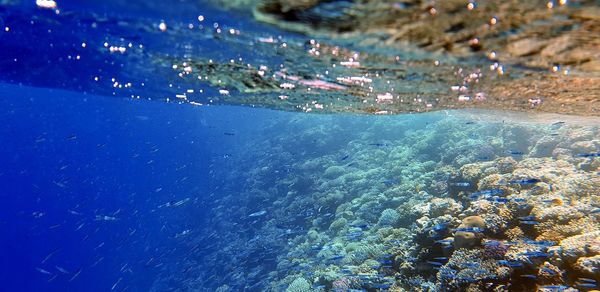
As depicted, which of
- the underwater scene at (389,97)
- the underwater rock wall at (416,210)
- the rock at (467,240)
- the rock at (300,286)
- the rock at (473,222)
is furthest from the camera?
the rock at (300,286)

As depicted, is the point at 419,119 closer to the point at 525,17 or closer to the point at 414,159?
the point at 414,159

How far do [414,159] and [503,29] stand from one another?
17.7 m

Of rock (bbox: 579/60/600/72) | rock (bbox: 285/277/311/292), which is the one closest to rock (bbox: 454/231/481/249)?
rock (bbox: 579/60/600/72)

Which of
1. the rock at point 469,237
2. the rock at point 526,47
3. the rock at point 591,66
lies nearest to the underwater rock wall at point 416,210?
the rock at point 469,237

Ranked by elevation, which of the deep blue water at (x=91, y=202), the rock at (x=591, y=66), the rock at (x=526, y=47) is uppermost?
the rock at (x=526, y=47)

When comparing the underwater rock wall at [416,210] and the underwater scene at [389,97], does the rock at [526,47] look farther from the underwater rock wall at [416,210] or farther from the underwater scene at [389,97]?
the underwater rock wall at [416,210]

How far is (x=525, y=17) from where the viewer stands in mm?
4777

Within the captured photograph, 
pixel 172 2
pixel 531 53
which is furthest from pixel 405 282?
pixel 172 2

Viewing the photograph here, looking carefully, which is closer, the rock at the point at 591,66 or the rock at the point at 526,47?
the rock at the point at 526,47

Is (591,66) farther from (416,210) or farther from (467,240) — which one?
(416,210)

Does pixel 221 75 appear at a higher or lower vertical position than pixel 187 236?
higher

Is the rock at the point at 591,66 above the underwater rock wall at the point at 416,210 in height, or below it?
above

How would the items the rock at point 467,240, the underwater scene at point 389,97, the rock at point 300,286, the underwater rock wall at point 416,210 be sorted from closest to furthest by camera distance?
the underwater scene at point 389,97
the underwater rock wall at point 416,210
the rock at point 467,240
the rock at point 300,286

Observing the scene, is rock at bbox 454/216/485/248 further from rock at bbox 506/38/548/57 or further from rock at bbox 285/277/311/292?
rock at bbox 285/277/311/292
